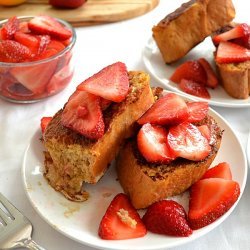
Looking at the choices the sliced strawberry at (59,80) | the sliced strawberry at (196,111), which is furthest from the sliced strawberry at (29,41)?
the sliced strawberry at (196,111)

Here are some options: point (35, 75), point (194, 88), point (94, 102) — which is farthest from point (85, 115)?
point (194, 88)

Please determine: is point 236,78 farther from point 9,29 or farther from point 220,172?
point 9,29

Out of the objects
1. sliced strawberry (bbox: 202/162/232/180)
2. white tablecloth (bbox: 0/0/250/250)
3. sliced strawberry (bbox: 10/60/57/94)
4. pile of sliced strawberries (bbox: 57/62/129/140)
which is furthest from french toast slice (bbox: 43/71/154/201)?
sliced strawberry (bbox: 10/60/57/94)

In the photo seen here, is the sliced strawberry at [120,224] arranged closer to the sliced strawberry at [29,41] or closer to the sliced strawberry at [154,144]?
the sliced strawberry at [154,144]

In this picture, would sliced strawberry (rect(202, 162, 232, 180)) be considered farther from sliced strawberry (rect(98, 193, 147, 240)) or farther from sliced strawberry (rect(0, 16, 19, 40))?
sliced strawberry (rect(0, 16, 19, 40))

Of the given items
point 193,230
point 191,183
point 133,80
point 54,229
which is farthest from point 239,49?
point 54,229

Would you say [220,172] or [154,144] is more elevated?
[154,144]

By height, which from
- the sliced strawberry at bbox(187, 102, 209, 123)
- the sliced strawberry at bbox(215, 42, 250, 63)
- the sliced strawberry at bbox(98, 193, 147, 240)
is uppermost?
the sliced strawberry at bbox(187, 102, 209, 123)
